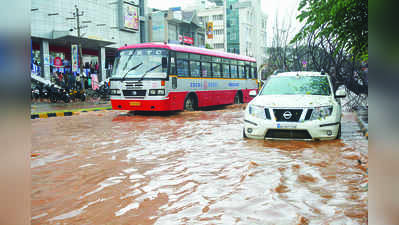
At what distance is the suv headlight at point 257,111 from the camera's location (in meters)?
8.09

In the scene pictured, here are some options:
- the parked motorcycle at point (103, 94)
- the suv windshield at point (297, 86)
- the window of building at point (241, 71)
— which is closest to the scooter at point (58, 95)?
the parked motorcycle at point (103, 94)

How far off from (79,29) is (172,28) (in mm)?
24910

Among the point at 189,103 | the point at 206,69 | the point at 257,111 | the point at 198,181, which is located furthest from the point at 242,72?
the point at 198,181

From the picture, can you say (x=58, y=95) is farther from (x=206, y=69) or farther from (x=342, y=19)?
(x=342, y=19)

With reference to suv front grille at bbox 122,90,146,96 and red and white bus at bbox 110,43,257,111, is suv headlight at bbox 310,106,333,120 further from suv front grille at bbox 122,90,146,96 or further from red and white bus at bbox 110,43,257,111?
suv front grille at bbox 122,90,146,96

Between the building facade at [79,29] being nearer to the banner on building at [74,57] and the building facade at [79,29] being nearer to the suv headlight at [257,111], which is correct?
the banner on building at [74,57]

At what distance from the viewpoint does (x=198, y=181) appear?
5.05 m

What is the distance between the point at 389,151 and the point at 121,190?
3657 mm

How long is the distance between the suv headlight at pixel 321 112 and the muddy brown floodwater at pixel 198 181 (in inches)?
21.6

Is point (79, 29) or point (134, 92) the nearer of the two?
point (134, 92)

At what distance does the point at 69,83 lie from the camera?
30.4m

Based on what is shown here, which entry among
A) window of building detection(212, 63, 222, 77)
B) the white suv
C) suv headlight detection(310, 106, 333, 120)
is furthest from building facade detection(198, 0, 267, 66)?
suv headlight detection(310, 106, 333, 120)

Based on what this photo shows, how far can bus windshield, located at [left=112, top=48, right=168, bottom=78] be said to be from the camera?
14703 millimetres

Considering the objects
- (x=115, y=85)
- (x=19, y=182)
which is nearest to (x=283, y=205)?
(x=19, y=182)
